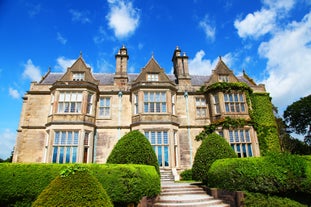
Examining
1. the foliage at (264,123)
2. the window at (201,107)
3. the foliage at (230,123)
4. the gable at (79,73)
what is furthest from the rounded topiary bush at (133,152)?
the foliage at (264,123)

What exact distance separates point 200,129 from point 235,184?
10.6 m

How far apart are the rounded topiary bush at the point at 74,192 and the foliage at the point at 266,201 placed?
652 centimetres

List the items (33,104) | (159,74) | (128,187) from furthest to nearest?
(159,74)
(33,104)
(128,187)

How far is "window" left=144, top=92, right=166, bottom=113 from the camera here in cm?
1914

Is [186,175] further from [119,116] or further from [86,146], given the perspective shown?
[86,146]

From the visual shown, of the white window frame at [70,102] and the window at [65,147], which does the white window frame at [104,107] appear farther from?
the window at [65,147]

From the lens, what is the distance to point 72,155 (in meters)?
Answer: 17.3

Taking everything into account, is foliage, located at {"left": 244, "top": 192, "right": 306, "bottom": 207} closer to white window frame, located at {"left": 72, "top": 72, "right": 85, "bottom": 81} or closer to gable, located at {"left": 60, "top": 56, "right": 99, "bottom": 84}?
gable, located at {"left": 60, "top": 56, "right": 99, "bottom": 84}

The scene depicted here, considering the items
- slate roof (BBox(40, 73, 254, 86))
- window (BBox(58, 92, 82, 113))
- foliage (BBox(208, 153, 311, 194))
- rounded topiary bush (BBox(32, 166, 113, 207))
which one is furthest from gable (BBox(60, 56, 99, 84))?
rounded topiary bush (BBox(32, 166, 113, 207))

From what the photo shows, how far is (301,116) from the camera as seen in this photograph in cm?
4841

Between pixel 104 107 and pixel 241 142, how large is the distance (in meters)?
13.9

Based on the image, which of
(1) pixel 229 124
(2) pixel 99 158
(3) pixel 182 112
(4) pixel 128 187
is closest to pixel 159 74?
(3) pixel 182 112

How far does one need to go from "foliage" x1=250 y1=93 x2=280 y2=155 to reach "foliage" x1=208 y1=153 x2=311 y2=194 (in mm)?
10437

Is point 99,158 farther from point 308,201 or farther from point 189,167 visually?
point 308,201
